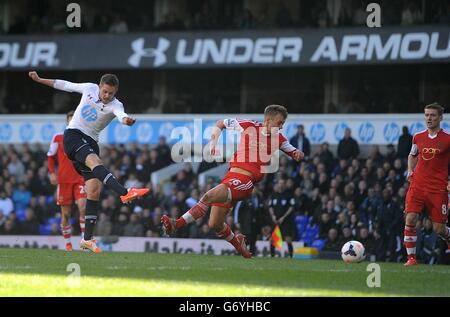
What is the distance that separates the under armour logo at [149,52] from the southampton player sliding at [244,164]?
46.2 ft

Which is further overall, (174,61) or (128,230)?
(174,61)

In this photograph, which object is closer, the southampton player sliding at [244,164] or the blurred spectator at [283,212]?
the southampton player sliding at [244,164]

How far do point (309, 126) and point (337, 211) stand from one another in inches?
161

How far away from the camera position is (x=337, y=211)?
73.3 feet

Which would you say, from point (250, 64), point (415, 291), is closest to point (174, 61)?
point (250, 64)

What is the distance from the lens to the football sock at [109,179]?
14852 millimetres

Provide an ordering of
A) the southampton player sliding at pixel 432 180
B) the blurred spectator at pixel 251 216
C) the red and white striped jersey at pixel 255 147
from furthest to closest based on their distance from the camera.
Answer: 1. the blurred spectator at pixel 251 216
2. the southampton player sliding at pixel 432 180
3. the red and white striped jersey at pixel 255 147

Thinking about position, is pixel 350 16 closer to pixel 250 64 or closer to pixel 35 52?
pixel 250 64

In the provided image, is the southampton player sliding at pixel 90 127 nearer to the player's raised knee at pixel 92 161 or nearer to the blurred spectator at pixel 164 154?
the player's raised knee at pixel 92 161

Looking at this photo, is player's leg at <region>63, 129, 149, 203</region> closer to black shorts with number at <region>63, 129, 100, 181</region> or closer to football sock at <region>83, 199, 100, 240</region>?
black shorts with number at <region>63, 129, 100, 181</region>

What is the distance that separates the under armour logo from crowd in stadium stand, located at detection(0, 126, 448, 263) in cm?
276

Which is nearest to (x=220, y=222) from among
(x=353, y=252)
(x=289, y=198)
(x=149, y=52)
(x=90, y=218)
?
(x=353, y=252)

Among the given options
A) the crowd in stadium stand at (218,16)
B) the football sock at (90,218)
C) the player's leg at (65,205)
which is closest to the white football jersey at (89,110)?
the football sock at (90,218)
